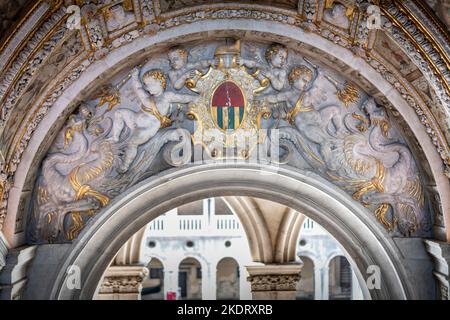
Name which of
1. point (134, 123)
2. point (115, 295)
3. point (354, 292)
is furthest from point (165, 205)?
point (354, 292)

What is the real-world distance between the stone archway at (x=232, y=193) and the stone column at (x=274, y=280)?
4274 millimetres

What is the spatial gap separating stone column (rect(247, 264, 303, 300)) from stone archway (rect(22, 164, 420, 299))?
168 inches

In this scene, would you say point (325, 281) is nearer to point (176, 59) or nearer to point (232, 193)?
point (232, 193)

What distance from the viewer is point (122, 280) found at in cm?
1541

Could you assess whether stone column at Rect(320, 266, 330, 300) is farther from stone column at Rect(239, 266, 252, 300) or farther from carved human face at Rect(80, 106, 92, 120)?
carved human face at Rect(80, 106, 92, 120)

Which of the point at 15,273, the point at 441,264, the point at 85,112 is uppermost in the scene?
the point at 85,112

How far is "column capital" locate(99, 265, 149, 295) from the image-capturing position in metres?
15.3

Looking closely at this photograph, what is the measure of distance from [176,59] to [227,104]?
→ 0.95m

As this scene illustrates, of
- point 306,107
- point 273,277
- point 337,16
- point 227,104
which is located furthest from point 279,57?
point 273,277

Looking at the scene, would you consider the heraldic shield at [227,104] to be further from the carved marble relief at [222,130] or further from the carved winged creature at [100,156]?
the carved winged creature at [100,156]

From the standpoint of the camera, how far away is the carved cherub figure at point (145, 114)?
409 inches

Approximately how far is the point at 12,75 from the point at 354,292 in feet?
78.4

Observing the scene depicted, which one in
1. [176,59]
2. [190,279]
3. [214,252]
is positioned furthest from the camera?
[190,279]

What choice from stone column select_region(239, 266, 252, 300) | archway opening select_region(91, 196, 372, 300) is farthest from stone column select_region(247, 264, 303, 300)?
stone column select_region(239, 266, 252, 300)
